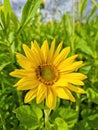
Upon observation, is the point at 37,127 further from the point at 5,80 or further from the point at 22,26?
the point at 22,26

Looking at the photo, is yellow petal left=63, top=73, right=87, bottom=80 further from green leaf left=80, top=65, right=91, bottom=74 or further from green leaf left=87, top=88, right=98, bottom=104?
green leaf left=80, top=65, right=91, bottom=74

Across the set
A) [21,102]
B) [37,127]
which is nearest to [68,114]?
[37,127]

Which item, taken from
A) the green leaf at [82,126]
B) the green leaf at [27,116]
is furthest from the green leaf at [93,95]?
the green leaf at [27,116]

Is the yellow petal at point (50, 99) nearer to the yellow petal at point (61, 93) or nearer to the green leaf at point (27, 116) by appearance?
the yellow petal at point (61, 93)

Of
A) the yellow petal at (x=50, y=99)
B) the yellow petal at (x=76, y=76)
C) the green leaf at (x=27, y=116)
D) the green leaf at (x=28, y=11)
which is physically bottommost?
the green leaf at (x=27, y=116)

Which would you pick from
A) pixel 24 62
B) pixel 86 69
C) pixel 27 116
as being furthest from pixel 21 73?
pixel 86 69

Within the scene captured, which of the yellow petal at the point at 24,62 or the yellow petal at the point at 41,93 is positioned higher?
the yellow petal at the point at 24,62

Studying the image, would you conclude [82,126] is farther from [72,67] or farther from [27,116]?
[72,67]
